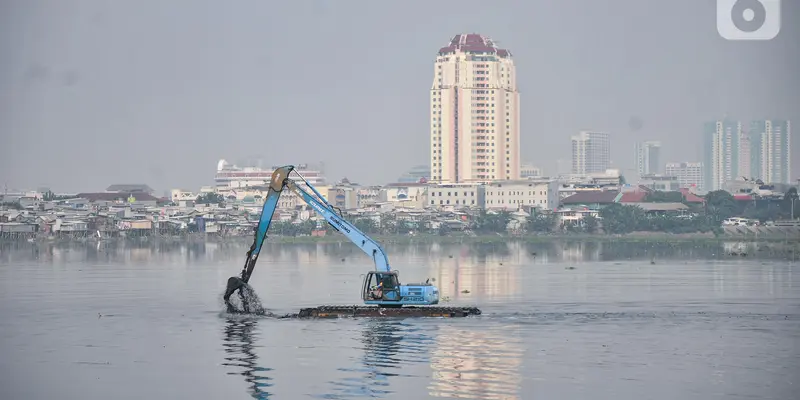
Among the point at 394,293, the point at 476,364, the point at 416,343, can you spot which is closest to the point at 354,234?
the point at 394,293

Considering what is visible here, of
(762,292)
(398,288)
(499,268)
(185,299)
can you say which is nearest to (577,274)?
(499,268)

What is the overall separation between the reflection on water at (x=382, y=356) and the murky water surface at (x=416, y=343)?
86 mm

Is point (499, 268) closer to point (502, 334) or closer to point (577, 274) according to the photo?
point (577, 274)

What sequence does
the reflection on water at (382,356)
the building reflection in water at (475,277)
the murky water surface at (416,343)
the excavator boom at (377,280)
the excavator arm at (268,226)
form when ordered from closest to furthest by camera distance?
1. the reflection on water at (382,356)
2. the murky water surface at (416,343)
3. the excavator arm at (268,226)
4. the excavator boom at (377,280)
5. the building reflection in water at (475,277)

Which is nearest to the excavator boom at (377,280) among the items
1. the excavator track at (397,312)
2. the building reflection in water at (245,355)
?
the excavator track at (397,312)

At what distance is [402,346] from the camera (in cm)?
4912

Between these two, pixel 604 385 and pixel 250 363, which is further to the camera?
pixel 250 363

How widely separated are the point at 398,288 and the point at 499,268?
5588 cm

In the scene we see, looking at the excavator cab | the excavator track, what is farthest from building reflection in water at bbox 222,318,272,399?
the excavator cab

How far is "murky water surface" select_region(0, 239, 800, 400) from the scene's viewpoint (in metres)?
40.6

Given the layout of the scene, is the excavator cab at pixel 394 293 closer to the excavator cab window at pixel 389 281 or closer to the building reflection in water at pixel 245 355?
the excavator cab window at pixel 389 281

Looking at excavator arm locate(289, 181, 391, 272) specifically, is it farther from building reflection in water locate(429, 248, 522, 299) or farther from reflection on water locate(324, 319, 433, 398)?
building reflection in water locate(429, 248, 522, 299)

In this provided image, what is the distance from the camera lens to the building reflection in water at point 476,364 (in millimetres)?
39312

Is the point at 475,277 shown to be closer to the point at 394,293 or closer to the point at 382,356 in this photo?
the point at 394,293
